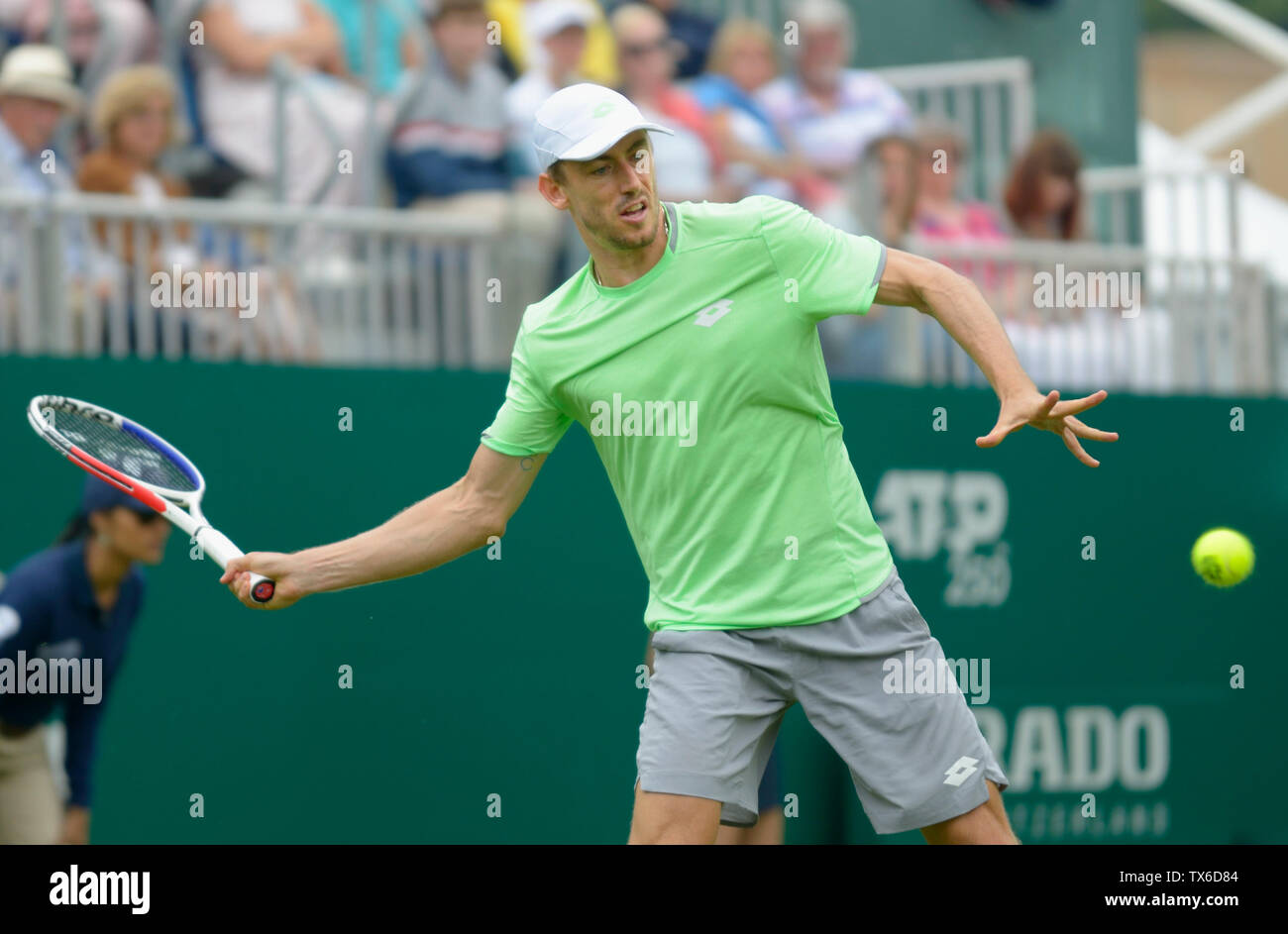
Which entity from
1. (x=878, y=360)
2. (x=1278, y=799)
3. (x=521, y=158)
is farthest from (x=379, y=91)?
(x=1278, y=799)

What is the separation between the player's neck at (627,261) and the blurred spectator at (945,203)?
4679mm

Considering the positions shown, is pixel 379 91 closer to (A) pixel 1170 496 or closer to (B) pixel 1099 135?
(A) pixel 1170 496

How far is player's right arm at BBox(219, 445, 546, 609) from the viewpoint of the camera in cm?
451

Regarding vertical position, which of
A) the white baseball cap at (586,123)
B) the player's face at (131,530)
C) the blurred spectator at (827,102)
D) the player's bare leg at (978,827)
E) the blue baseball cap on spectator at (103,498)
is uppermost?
the blurred spectator at (827,102)

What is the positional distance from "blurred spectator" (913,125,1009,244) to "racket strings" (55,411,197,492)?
4737 mm

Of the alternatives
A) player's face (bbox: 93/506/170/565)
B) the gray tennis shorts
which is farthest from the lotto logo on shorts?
player's face (bbox: 93/506/170/565)

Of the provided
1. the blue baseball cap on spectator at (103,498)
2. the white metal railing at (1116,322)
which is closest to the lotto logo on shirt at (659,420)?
the blue baseball cap on spectator at (103,498)

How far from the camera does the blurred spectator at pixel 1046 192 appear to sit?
30.6ft

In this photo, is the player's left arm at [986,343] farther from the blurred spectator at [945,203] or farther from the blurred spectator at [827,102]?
the blurred spectator at [827,102]

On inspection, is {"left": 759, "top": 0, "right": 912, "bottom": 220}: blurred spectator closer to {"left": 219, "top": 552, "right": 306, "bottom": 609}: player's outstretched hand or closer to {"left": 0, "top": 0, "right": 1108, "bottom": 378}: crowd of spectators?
{"left": 0, "top": 0, "right": 1108, "bottom": 378}: crowd of spectators

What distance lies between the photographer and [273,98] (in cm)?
786

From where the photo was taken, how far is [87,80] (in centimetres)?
765

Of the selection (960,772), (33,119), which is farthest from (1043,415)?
(33,119)
